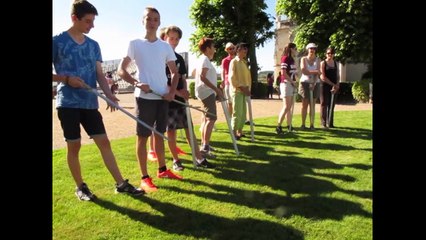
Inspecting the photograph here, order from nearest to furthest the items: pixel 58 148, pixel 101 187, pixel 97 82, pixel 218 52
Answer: pixel 97 82 < pixel 101 187 < pixel 58 148 < pixel 218 52

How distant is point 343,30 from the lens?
21.5 meters

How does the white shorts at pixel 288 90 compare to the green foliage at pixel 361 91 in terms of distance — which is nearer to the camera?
the white shorts at pixel 288 90

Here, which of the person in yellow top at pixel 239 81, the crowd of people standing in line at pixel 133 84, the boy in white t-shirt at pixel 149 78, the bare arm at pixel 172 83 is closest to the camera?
the crowd of people standing in line at pixel 133 84

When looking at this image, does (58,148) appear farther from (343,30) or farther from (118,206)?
(343,30)

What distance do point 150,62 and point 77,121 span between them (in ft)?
3.43

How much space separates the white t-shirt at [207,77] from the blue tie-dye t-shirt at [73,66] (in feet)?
6.43

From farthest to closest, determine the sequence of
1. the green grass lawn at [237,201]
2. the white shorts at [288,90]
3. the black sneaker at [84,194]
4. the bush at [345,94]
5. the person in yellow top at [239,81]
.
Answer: the bush at [345,94]
the white shorts at [288,90]
the person in yellow top at [239,81]
the black sneaker at [84,194]
the green grass lawn at [237,201]

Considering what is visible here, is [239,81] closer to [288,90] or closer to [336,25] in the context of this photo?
[288,90]

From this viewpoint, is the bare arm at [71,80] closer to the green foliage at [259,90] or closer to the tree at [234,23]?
the green foliage at [259,90]

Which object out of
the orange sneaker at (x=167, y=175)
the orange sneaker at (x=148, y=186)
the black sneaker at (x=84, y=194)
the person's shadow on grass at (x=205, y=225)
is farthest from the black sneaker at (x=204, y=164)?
the black sneaker at (x=84, y=194)

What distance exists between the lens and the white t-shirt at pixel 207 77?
5.57 meters

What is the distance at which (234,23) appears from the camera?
103ft
